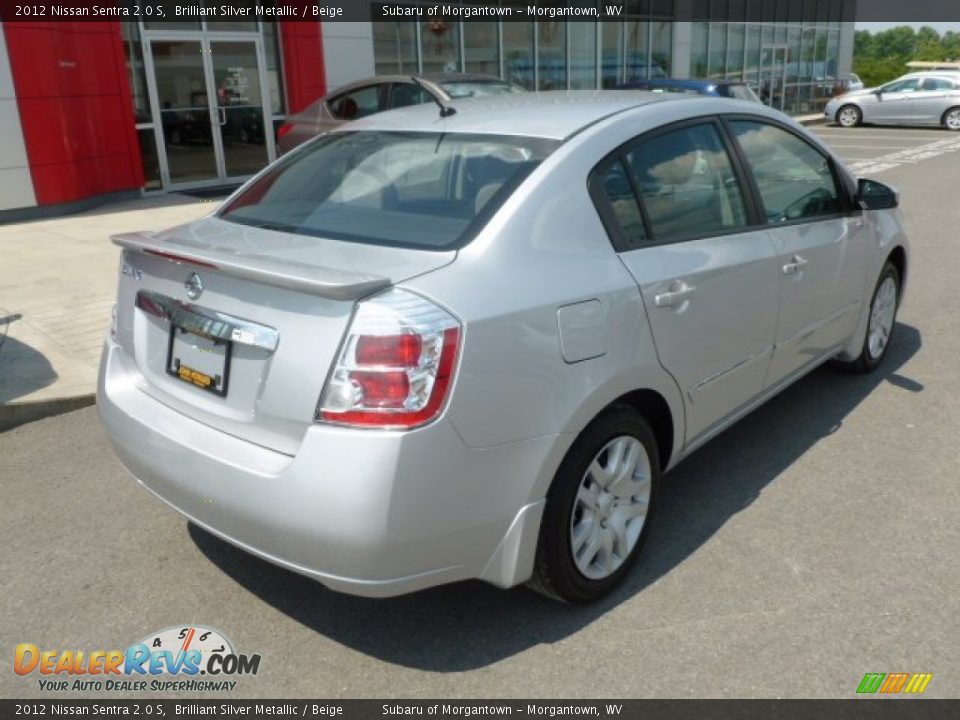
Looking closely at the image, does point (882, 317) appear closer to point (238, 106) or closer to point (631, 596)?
point (631, 596)

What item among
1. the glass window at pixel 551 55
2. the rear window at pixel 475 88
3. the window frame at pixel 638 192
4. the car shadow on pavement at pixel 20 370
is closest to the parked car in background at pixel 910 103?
the glass window at pixel 551 55

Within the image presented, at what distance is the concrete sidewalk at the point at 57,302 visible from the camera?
4855mm

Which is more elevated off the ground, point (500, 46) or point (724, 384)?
point (500, 46)

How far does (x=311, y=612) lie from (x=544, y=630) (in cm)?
80

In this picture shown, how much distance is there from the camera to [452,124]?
11.0 feet

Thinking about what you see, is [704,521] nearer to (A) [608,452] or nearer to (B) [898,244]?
(A) [608,452]

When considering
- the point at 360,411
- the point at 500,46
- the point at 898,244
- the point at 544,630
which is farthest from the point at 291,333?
the point at 500,46

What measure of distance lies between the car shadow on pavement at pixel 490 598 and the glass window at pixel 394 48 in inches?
504

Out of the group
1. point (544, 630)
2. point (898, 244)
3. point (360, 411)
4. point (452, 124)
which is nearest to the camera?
point (360, 411)

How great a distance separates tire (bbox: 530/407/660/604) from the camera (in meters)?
2.73

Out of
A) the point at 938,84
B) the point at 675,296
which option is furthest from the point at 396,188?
the point at 938,84

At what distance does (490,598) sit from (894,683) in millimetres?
1288

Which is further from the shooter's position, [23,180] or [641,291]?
[23,180]

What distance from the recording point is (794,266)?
379cm
